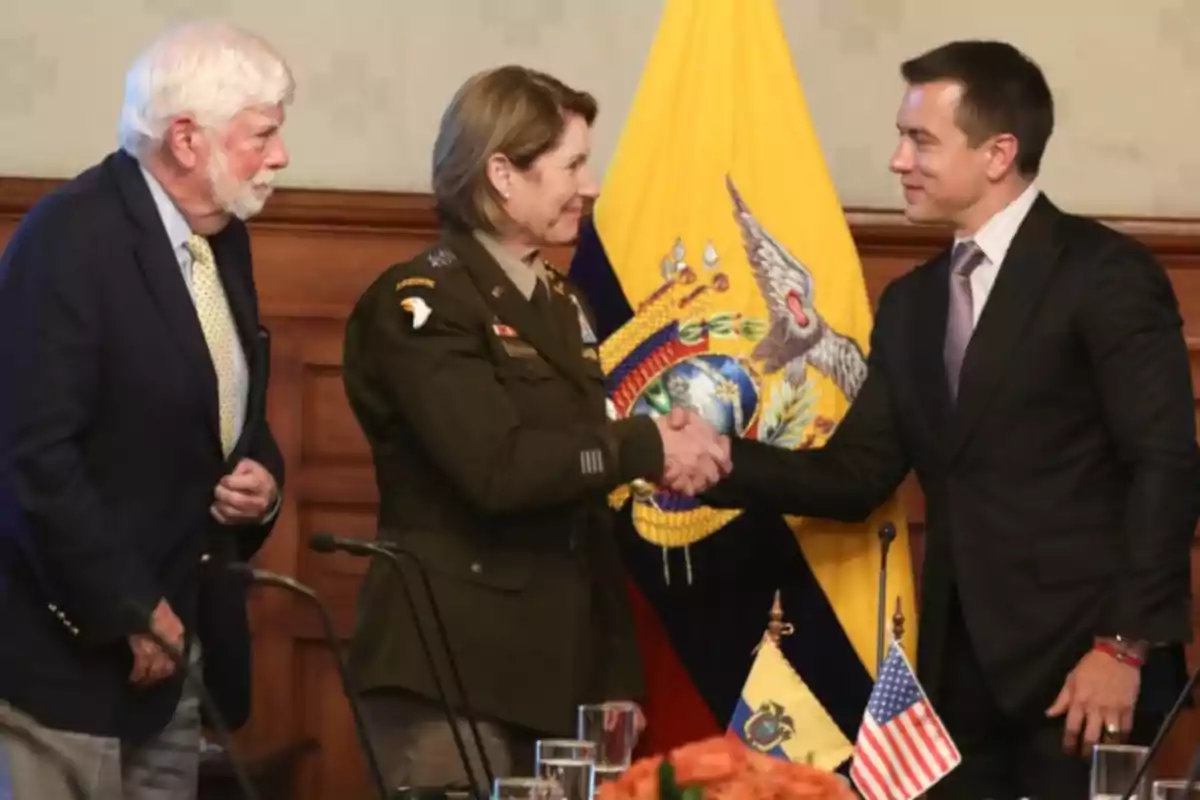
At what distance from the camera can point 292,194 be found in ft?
13.2

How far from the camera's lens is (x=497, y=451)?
8.86 ft

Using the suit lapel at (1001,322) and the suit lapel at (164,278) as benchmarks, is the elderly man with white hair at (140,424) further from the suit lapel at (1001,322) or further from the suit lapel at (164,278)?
the suit lapel at (1001,322)

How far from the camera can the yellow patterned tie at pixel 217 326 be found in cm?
269

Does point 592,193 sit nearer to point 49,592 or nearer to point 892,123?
point 49,592

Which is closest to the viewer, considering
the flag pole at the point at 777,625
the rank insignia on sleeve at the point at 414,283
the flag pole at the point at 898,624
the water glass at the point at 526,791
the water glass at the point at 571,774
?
the water glass at the point at 526,791

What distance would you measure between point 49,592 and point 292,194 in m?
1.66

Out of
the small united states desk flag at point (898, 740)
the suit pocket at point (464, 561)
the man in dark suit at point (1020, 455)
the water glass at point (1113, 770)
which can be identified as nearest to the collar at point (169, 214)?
the suit pocket at point (464, 561)

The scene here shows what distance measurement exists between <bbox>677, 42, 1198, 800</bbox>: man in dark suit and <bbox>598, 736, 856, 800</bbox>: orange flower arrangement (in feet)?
3.78

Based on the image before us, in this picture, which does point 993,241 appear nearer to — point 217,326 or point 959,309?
point 959,309

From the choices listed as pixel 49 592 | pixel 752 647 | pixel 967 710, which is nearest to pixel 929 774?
pixel 967 710

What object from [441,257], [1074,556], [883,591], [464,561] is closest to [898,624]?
[883,591]

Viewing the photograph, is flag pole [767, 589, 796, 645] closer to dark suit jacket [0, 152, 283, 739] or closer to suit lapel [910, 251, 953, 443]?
suit lapel [910, 251, 953, 443]

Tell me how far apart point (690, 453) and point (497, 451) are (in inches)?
17.4

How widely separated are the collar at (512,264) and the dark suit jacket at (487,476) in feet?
0.07
